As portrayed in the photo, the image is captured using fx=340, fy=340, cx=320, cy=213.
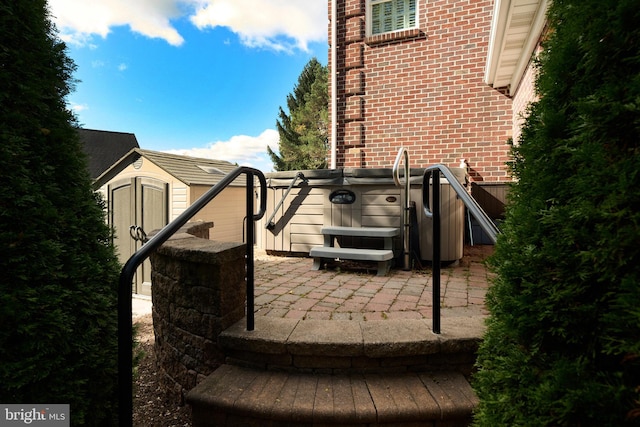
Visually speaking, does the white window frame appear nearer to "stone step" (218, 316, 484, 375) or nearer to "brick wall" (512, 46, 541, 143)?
"brick wall" (512, 46, 541, 143)

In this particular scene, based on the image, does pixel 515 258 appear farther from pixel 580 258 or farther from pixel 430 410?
pixel 430 410

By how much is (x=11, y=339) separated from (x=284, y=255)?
3551mm

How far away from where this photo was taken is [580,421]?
65 centimetres

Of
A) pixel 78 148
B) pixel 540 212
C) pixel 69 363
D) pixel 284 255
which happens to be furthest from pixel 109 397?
pixel 284 255

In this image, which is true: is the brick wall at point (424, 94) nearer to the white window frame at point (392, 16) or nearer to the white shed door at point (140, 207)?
the white window frame at point (392, 16)

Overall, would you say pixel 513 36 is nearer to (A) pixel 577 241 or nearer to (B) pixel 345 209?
(B) pixel 345 209

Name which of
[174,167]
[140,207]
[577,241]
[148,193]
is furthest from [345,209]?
[140,207]

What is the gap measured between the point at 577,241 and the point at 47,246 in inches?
57.9

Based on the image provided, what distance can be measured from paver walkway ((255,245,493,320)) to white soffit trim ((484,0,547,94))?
209cm

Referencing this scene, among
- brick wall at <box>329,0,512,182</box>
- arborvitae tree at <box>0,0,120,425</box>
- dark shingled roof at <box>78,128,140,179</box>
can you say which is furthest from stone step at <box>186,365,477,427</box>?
dark shingled roof at <box>78,128,140,179</box>

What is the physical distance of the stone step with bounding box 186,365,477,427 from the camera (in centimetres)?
145

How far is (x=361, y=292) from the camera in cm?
275

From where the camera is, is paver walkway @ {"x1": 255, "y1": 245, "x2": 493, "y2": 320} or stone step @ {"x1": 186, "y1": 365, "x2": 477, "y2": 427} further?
paver walkway @ {"x1": 255, "y1": 245, "x2": 493, "y2": 320}

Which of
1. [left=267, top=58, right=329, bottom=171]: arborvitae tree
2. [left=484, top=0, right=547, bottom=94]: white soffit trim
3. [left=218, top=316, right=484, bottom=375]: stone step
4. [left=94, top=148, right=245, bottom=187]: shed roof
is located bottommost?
[left=218, top=316, right=484, bottom=375]: stone step
